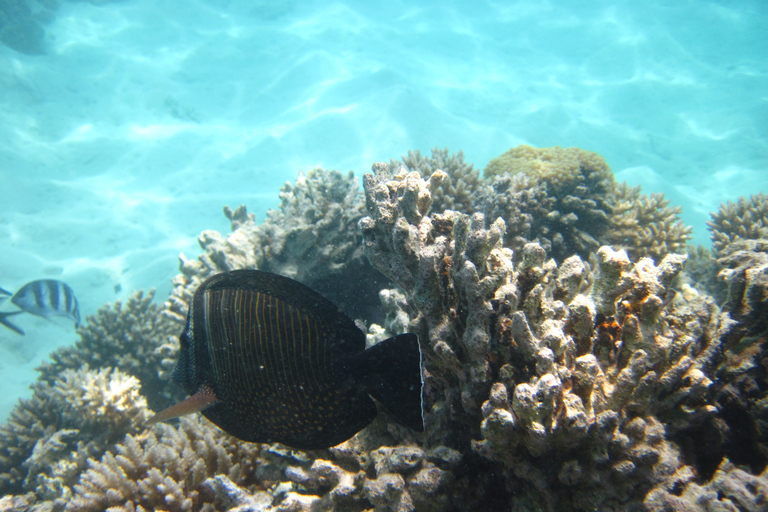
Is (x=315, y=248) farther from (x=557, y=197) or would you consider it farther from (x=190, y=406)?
(x=557, y=197)

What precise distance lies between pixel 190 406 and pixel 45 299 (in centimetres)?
698

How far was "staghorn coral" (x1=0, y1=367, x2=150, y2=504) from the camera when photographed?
3301 mm

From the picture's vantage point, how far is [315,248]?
3.81 m

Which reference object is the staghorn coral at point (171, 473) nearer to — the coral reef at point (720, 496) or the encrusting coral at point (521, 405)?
the encrusting coral at point (521, 405)

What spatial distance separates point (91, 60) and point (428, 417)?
33237mm

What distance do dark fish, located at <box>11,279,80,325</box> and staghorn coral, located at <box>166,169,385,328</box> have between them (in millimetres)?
3441

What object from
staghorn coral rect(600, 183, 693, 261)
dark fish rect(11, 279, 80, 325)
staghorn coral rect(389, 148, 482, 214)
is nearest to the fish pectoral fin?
staghorn coral rect(389, 148, 482, 214)

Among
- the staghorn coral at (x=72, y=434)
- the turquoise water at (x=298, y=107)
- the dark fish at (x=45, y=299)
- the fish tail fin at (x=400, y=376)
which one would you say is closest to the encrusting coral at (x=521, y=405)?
the fish tail fin at (x=400, y=376)

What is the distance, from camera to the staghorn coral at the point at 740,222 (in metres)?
5.08

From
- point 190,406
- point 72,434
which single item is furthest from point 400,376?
point 72,434

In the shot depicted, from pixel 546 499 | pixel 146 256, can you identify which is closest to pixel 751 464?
pixel 546 499

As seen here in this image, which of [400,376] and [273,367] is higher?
[273,367]

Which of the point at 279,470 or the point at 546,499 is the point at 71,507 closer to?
the point at 279,470

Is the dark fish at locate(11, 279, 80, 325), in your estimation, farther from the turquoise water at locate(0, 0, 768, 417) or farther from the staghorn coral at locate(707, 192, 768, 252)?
the staghorn coral at locate(707, 192, 768, 252)
